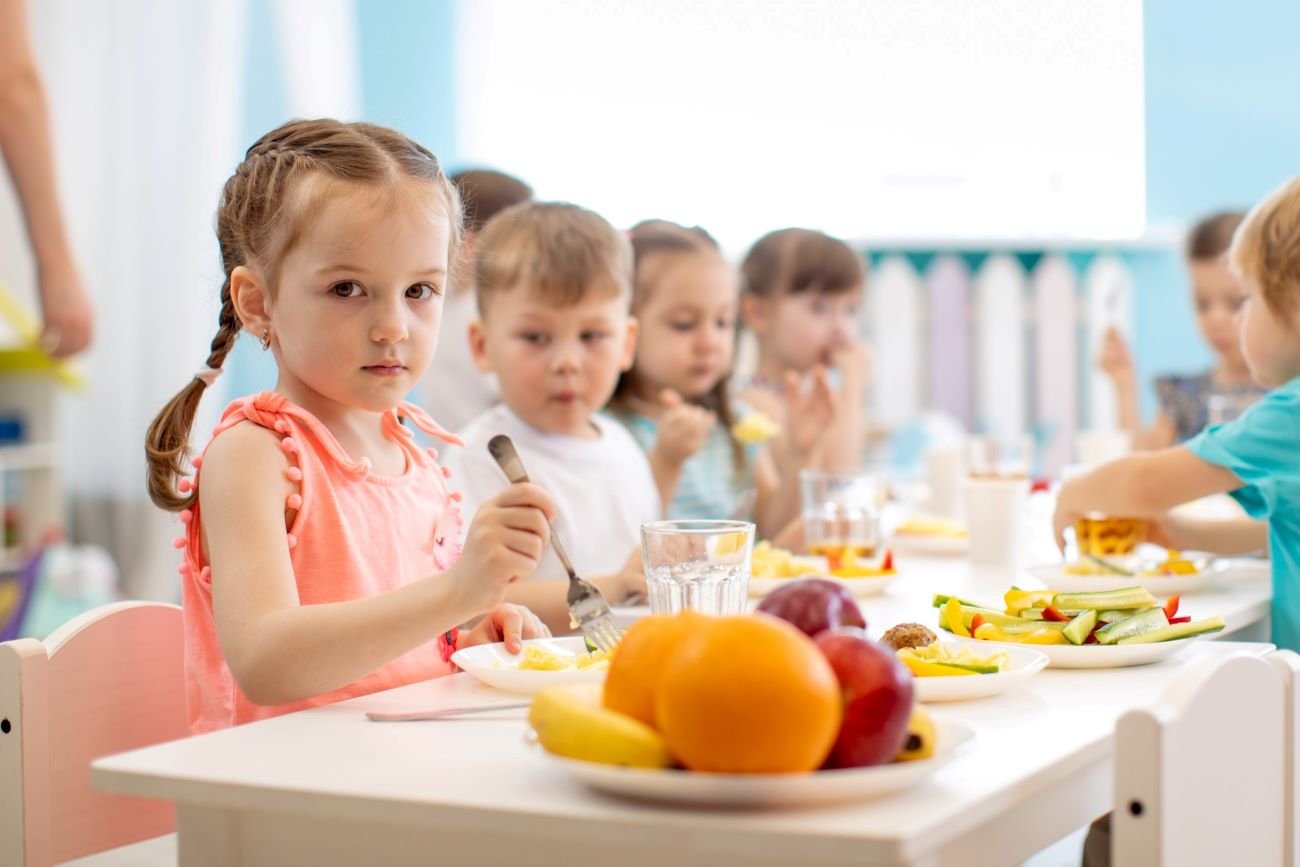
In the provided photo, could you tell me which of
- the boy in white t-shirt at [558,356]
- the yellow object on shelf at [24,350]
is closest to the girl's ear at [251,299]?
the boy in white t-shirt at [558,356]

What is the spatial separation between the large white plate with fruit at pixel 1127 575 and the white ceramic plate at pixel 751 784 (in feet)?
2.70

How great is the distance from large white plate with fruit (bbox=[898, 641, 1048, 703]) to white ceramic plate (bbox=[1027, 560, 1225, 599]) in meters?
0.42

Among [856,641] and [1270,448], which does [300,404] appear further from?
[1270,448]

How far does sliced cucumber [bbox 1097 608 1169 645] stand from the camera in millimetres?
1125

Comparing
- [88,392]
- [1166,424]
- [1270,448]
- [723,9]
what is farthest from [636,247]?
[88,392]

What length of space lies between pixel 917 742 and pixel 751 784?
12cm

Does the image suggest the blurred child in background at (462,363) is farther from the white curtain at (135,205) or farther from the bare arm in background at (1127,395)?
the white curtain at (135,205)

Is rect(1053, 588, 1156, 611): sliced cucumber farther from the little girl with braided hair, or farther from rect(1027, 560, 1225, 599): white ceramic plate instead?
the little girl with braided hair

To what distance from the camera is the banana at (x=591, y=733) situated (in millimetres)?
693

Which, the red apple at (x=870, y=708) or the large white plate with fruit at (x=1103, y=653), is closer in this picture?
the red apple at (x=870, y=708)

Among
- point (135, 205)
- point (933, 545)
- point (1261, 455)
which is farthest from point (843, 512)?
point (135, 205)

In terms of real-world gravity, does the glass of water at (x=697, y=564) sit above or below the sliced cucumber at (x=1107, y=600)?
above

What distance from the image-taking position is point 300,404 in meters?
1.23

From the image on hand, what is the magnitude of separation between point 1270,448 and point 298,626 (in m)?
1.08
